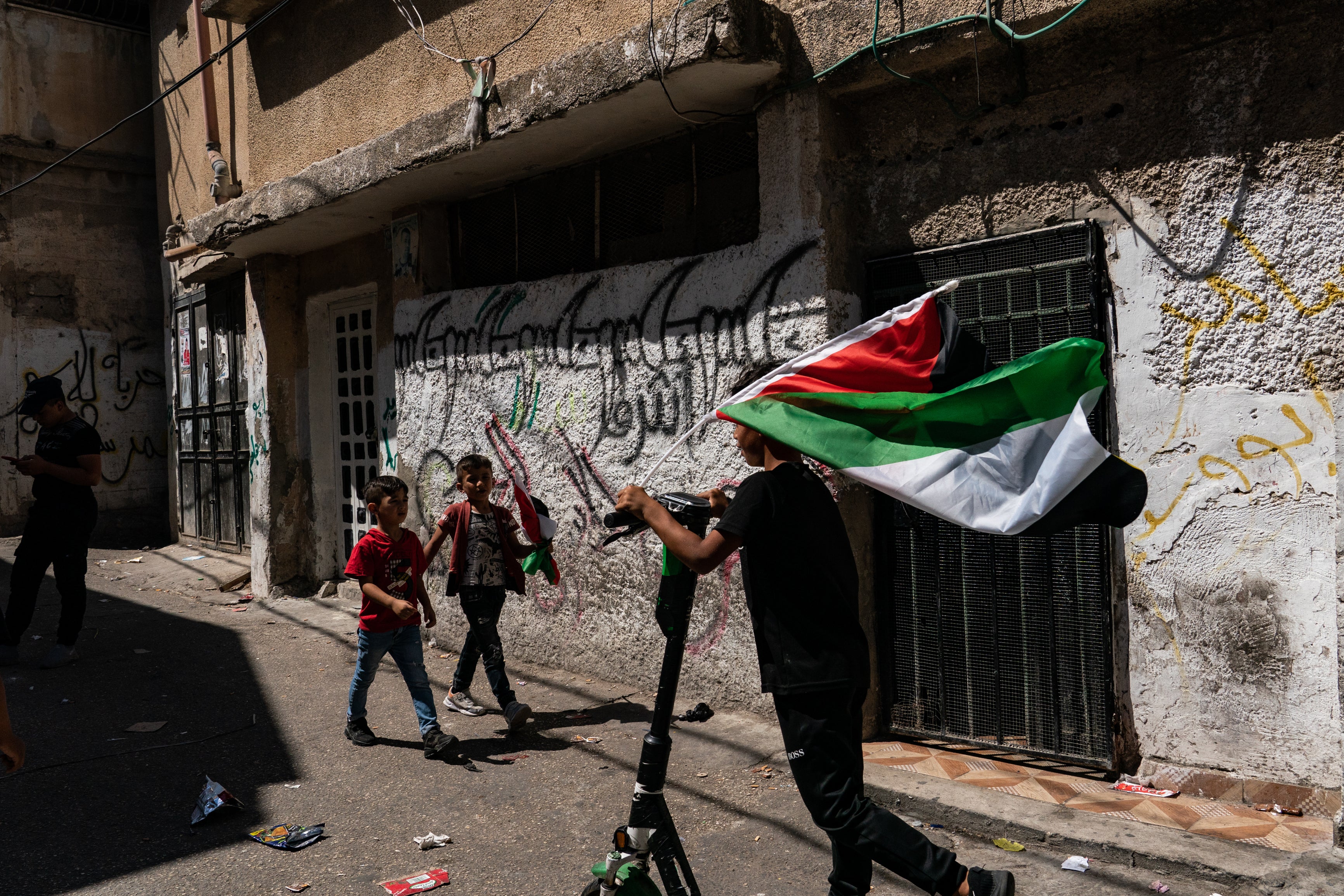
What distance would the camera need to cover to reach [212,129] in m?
10.2

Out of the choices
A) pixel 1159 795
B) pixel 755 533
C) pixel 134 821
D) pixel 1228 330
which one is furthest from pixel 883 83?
pixel 134 821

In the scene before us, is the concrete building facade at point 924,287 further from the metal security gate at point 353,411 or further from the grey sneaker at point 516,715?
the metal security gate at point 353,411

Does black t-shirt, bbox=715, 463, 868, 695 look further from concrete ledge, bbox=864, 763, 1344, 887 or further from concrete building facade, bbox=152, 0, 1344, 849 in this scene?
concrete building facade, bbox=152, 0, 1344, 849

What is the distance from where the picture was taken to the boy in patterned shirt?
5.46 meters

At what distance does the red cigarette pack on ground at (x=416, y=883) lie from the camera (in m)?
3.59

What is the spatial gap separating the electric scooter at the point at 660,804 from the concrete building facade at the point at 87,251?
1171 cm

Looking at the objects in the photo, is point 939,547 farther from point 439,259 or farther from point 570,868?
point 439,259

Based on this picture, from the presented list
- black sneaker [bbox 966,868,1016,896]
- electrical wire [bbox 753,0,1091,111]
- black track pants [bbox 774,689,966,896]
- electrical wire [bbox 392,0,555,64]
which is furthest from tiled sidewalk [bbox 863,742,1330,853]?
electrical wire [bbox 392,0,555,64]

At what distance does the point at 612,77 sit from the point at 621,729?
3.31 m

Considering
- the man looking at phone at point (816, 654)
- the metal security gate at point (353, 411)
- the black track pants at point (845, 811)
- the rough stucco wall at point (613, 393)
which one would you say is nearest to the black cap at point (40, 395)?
the rough stucco wall at point (613, 393)

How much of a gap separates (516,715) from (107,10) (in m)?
11.7

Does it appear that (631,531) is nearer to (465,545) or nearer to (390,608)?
(390,608)

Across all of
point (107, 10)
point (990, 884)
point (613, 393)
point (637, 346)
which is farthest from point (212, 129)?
point (990, 884)

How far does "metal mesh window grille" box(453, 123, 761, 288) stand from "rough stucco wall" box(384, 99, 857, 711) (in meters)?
0.30
